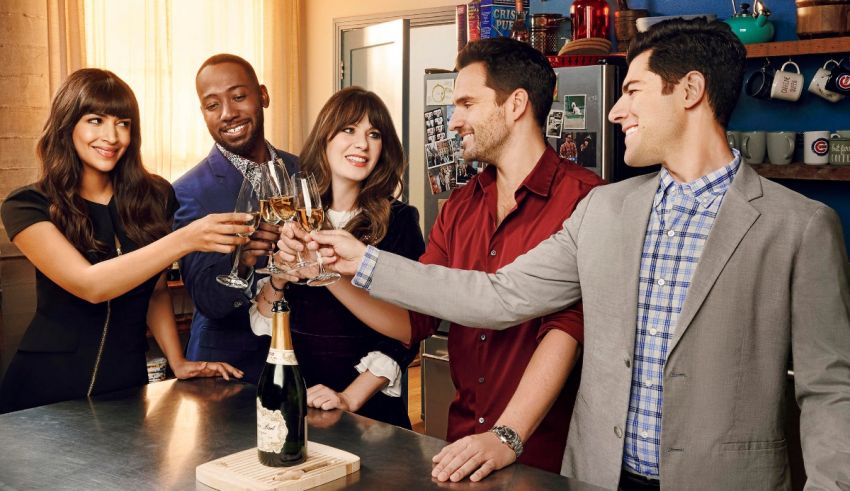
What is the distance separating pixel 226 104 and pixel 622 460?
188 cm

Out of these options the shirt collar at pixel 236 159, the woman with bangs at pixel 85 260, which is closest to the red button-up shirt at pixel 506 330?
the woman with bangs at pixel 85 260

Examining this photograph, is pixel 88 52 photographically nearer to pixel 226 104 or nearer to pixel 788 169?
pixel 226 104

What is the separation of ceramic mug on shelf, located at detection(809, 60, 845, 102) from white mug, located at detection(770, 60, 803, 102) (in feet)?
0.19

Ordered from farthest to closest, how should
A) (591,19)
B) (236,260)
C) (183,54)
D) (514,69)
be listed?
(183,54) → (591,19) → (514,69) → (236,260)

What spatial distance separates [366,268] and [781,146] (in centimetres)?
238

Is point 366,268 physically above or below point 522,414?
above

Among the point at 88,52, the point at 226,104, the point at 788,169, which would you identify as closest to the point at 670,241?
the point at 226,104

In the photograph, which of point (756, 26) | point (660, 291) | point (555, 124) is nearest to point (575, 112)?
point (555, 124)

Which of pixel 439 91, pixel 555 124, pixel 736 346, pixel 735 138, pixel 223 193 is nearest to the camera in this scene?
pixel 736 346

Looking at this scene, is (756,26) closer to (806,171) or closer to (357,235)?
(806,171)

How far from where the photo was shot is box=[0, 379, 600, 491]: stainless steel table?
1.59 m

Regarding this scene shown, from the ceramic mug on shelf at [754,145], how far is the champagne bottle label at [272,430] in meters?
2.76

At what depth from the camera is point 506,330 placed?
7.23ft

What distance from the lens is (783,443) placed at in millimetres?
1753
